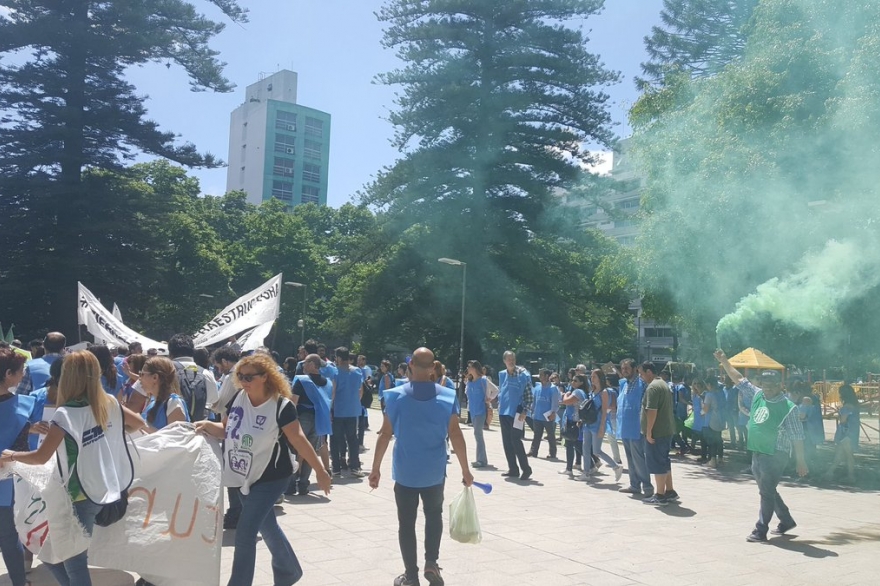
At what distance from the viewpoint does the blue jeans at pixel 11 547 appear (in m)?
4.89

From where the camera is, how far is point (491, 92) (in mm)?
35156

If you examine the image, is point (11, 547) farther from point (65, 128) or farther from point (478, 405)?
point (65, 128)

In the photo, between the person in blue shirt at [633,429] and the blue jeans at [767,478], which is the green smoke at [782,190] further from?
the blue jeans at [767,478]

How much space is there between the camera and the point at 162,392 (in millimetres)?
5711

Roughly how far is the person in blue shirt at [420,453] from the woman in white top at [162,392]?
4.99ft

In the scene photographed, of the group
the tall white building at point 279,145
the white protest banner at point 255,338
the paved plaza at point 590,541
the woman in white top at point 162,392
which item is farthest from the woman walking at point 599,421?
the tall white building at point 279,145

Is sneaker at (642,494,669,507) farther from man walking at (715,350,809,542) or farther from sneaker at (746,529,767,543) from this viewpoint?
sneaker at (746,529,767,543)

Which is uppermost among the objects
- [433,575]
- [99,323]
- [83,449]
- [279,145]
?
[279,145]

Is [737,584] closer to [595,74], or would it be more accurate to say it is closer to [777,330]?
[777,330]

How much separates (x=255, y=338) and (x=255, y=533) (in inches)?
270

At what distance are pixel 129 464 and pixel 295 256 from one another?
52.7m

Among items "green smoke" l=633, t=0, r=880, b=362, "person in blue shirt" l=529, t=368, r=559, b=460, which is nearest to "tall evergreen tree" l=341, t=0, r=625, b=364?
"green smoke" l=633, t=0, r=880, b=362

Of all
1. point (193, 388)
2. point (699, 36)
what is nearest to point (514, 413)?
point (193, 388)

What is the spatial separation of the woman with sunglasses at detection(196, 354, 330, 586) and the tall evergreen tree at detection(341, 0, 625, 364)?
3006cm
